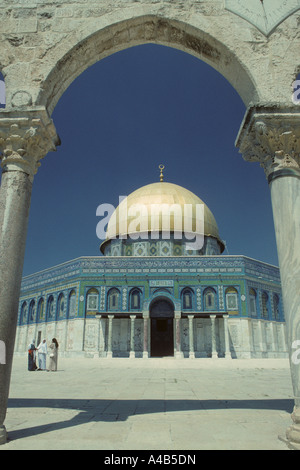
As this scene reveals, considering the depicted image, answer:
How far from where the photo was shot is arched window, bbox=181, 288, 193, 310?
25.2 m

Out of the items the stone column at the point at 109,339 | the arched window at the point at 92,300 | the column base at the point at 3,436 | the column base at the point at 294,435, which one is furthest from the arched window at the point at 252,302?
the column base at the point at 3,436

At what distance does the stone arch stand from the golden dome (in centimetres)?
2449

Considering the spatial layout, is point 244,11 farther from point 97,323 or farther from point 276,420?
point 97,323

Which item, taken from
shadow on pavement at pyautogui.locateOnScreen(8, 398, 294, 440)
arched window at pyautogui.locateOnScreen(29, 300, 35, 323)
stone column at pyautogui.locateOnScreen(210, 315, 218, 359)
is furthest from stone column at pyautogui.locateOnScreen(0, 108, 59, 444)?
arched window at pyautogui.locateOnScreen(29, 300, 35, 323)

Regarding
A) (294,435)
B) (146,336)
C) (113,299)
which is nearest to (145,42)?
(294,435)

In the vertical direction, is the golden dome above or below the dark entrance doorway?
above

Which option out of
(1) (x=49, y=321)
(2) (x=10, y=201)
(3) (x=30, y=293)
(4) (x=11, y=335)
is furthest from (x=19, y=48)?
(3) (x=30, y=293)

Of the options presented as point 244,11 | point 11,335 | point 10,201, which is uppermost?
point 244,11

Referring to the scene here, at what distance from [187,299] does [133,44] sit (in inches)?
858

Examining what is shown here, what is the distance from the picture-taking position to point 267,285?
27.2 m

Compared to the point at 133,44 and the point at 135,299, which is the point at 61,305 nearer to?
the point at 135,299

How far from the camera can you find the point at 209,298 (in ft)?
83.0

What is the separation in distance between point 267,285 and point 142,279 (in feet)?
31.2

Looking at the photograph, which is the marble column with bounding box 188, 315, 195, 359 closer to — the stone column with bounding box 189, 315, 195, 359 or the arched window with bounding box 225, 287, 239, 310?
the stone column with bounding box 189, 315, 195, 359
